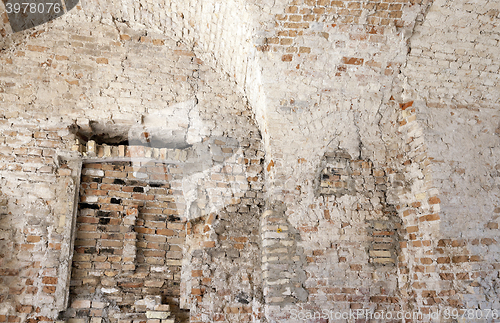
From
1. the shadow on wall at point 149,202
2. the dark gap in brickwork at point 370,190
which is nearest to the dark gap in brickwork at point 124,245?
the shadow on wall at point 149,202

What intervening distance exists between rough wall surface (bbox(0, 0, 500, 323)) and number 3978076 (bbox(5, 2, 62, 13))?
13 centimetres

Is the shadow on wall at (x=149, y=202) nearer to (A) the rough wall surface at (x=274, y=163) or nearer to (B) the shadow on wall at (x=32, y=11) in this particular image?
(A) the rough wall surface at (x=274, y=163)

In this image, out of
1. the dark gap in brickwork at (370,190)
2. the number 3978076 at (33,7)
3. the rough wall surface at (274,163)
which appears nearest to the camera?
the rough wall surface at (274,163)

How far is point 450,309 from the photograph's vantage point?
98.1 inches

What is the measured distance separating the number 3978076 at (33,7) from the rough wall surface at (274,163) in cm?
13

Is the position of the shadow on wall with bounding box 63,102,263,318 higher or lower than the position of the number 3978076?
lower

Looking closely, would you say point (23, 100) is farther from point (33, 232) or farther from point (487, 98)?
point (487, 98)

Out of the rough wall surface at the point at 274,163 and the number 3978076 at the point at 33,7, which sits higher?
the number 3978076 at the point at 33,7

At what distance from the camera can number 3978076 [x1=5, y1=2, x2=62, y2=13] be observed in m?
2.94

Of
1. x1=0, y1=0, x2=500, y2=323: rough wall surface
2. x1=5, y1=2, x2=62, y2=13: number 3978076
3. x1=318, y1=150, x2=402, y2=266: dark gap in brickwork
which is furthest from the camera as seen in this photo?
x1=5, y1=2, x2=62, y2=13: number 3978076

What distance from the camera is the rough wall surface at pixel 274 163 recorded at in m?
2.65

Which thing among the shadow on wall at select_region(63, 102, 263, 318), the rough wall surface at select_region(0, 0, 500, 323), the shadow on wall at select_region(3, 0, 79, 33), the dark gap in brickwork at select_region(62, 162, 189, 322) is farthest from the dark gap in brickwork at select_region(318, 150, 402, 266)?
the shadow on wall at select_region(3, 0, 79, 33)

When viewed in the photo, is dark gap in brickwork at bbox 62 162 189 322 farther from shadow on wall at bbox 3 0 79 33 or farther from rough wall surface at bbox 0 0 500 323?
shadow on wall at bbox 3 0 79 33

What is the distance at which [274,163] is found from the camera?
2.83m
